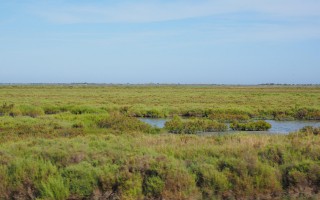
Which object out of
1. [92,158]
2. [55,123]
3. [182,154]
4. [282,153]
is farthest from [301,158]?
[55,123]

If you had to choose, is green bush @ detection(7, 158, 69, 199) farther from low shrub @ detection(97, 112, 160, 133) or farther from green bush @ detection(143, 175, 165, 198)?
low shrub @ detection(97, 112, 160, 133)

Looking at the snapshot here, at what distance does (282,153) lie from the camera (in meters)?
10.2

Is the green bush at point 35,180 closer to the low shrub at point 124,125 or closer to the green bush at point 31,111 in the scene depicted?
the low shrub at point 124,125

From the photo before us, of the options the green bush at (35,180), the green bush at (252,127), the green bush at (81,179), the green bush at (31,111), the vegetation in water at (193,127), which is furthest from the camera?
the green bush at (31,111)

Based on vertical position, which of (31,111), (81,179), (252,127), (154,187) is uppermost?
(81,179)

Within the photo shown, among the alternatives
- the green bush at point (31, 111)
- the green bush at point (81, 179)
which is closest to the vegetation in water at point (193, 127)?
the green bush at point (31, 111)

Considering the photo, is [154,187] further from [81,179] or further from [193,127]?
[193,127]

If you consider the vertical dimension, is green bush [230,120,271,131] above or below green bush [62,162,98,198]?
below

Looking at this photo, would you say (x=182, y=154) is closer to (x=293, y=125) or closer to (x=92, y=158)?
(x=92, y=158)

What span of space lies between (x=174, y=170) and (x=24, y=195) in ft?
11.4

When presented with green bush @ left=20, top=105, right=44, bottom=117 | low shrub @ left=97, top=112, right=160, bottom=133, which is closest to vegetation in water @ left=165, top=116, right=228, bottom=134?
low shrub @ left=97, top=112, right=160, bottom=133

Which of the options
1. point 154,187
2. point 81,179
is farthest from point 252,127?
point 81,179

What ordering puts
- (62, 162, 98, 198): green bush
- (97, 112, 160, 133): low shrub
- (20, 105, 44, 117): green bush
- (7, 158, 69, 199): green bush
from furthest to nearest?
1. (20, 105, 44, 117): green bush
2. (97, 112, 160, 133): low shrub
3. (62, 162, 98, 198): green bush
4. (7, 158, 69, 199): green bush

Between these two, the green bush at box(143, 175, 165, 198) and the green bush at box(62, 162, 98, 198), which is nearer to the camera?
the green bush at box(143, 175, 165, 198)
